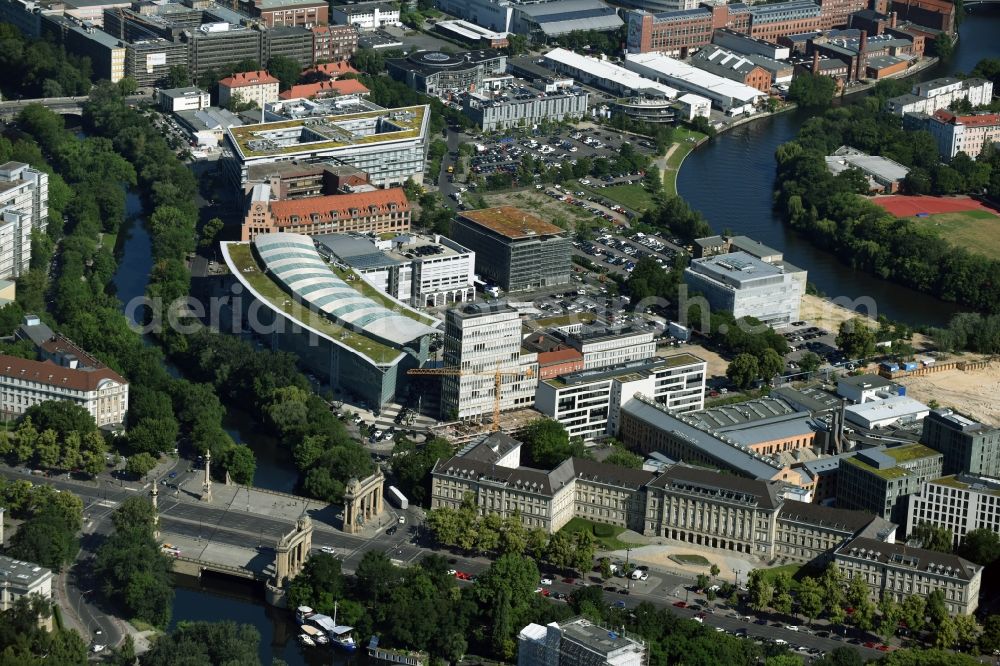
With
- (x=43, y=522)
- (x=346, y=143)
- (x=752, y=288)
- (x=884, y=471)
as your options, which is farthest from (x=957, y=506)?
(x=346, y=143)

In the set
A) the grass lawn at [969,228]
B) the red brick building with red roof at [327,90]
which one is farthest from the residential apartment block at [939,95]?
the red brick building with red roof at [327,90]

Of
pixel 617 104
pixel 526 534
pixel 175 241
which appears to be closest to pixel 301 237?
pixel 175 241

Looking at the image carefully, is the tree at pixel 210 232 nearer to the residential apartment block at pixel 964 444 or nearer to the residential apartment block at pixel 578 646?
the residential apartment block at pixel 964 444

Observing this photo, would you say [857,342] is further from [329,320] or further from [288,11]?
[288,11]

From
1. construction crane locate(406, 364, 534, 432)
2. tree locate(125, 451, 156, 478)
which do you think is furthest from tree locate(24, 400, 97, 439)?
construction crane locate(406, 364, 534, 432)

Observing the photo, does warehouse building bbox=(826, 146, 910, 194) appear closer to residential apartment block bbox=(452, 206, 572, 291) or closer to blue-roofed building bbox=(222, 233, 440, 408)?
residential apartment block bbox=(452, 206, 572, 291)

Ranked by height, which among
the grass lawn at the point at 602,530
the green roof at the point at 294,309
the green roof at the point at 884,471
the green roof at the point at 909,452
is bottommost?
the grass lawn at the point at 602,530
